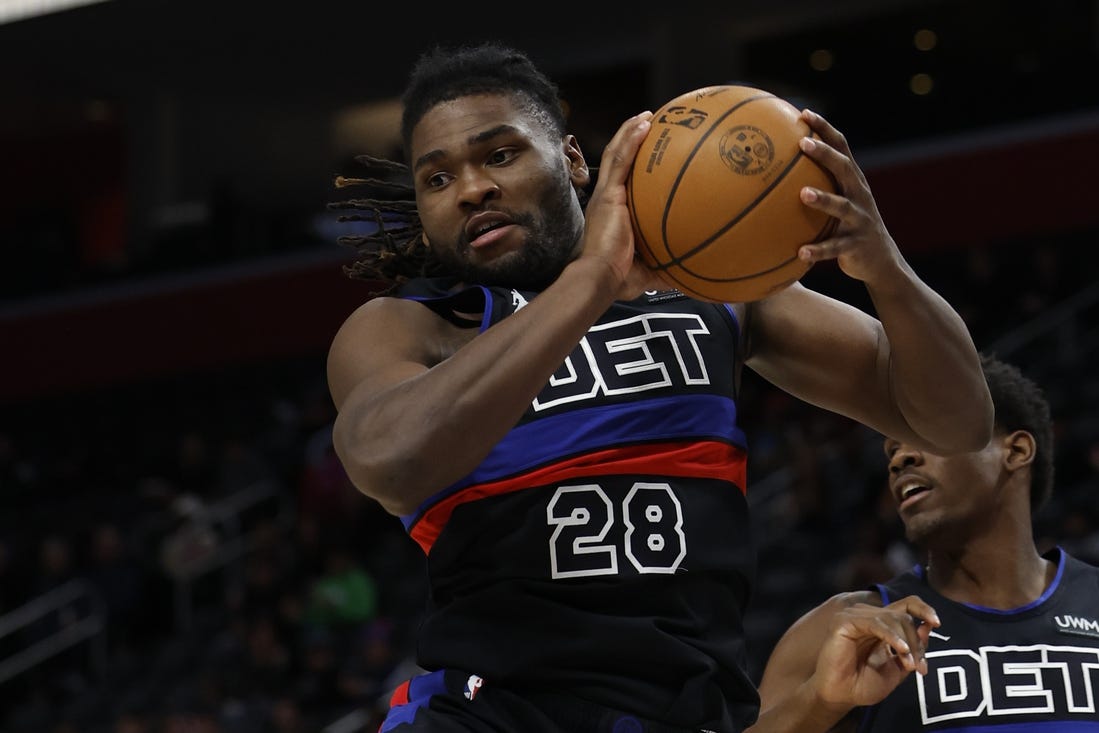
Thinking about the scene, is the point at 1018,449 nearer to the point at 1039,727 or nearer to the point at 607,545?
the point at 1039,727

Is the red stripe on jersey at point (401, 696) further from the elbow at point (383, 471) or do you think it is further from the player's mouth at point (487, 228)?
the player's mouth at point (487, 228)

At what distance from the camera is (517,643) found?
262 cm

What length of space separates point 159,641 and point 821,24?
28.8ft

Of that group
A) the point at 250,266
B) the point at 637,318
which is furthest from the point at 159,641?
the point at 637,318

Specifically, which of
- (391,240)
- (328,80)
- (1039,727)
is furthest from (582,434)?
(328,80)

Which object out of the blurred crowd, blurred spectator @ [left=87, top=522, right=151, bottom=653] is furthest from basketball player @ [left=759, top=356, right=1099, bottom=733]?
blurred spectator @ [left=87, top=522, right=151, bottom=653]

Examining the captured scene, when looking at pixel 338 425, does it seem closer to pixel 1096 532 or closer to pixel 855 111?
pixel 1096 532

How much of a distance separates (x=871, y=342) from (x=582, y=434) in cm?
59

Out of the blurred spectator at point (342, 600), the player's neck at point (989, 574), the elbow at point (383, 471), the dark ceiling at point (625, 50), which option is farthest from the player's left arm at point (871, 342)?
the dark ceiling at point (625, 50)

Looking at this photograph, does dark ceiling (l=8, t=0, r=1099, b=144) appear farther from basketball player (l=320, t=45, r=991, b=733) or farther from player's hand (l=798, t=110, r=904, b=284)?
player's hand (l=798, t=110, r=904, b=284)

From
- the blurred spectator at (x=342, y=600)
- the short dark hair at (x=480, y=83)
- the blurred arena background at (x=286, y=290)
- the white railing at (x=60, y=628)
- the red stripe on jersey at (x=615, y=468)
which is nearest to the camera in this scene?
the red stripe on jersey at (x=615, y=468)

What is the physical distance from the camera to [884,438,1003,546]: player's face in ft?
12.2

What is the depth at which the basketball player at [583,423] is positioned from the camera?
2.54 metres

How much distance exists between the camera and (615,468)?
2.66m
